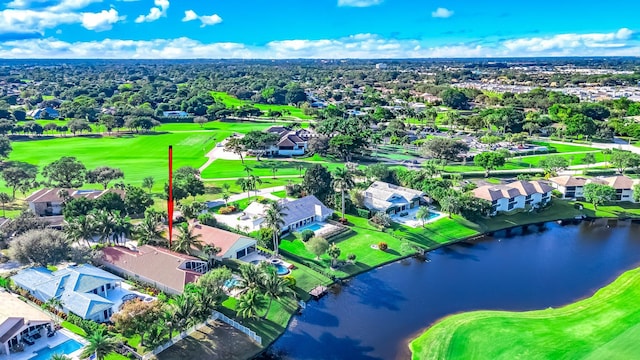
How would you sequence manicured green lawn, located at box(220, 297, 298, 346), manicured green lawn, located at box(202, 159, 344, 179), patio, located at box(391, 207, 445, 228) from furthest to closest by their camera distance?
1. manicured green lawn, located at box(202, 159, 344, 179)
2. patio, located at box(391, 207, 445, 228)
3. manicured green lawn, located at box(220, 297, 298, 346)

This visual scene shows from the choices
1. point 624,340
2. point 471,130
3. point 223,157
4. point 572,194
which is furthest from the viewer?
point 471,130

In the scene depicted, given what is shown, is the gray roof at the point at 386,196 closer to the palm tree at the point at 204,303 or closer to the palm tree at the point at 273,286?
the palm tree at the point at 273,286

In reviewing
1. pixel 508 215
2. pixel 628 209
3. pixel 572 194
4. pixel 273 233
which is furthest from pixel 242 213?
pixel 628 209

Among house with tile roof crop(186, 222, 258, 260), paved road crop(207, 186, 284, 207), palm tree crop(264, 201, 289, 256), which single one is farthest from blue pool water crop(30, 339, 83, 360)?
paved road crop(207, 186, 284, 207)

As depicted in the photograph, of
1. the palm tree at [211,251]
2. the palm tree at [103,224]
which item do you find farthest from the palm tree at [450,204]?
the palm tree at [103,224]

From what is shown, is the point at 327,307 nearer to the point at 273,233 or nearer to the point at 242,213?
the point at 273,233

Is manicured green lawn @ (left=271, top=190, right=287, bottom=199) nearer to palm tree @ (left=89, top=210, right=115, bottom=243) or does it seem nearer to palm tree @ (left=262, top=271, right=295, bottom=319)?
palm tree @ (left=89, top=210, right=115, bottom=243)
